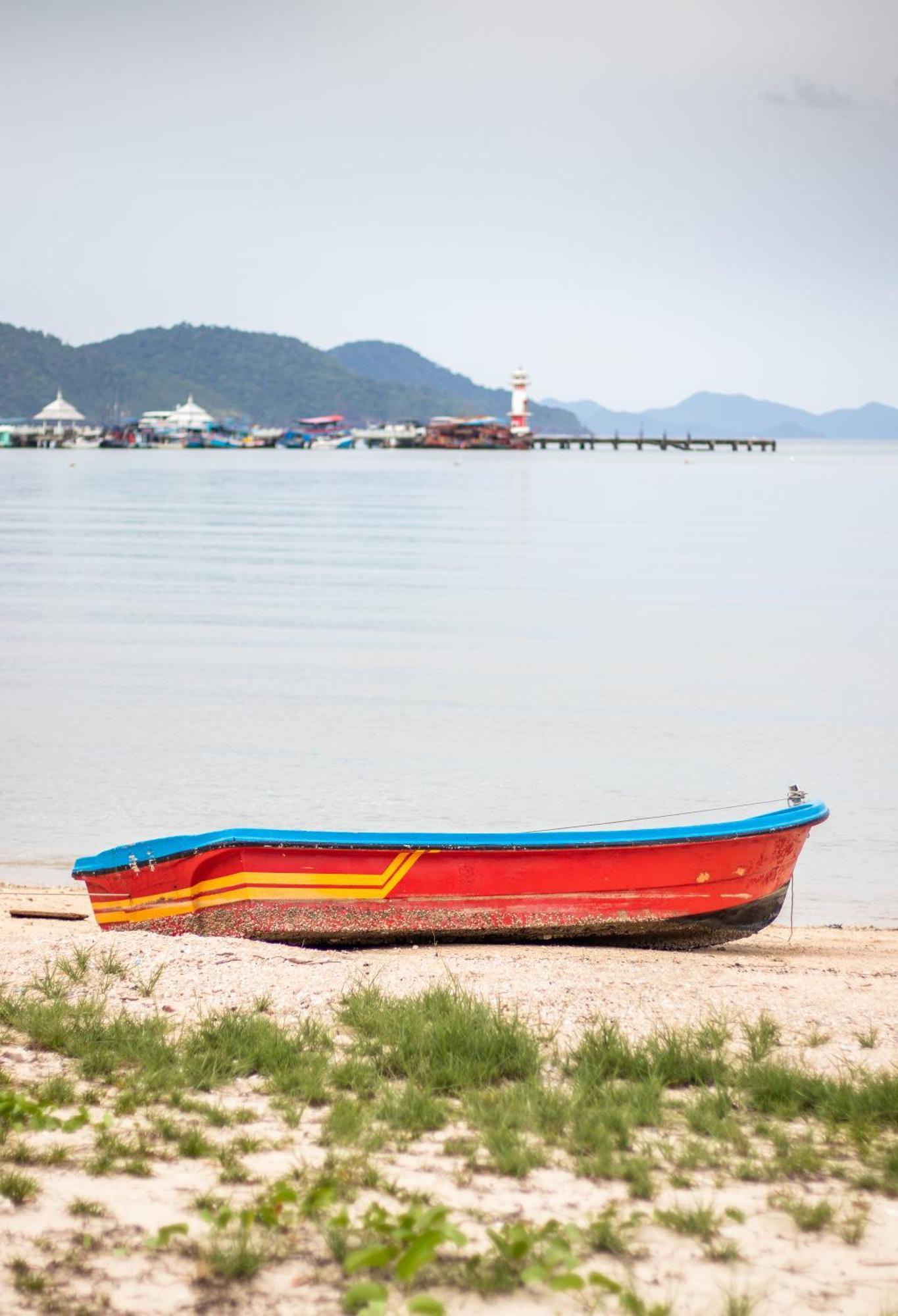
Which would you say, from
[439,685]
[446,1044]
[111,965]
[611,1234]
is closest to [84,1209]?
[611,1234]

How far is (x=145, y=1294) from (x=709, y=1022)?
3.12m

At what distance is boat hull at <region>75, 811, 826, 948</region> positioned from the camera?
336 inches

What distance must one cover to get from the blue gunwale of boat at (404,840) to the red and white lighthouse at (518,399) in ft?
580

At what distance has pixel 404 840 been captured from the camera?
27.9 feet

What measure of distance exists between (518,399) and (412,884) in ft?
617

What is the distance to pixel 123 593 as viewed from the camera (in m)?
34.0

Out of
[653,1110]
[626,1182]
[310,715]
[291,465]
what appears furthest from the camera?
[291,465]

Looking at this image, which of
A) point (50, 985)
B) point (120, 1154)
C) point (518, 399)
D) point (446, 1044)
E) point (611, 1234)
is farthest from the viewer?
point (518, 399)

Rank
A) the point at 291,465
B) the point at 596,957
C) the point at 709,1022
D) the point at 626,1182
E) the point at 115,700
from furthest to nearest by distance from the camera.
A: 1. the point at 291,465
2. the point at 115,700
3. the point at 596,957
4. the point at 709,1022
5. the point at 626,1182

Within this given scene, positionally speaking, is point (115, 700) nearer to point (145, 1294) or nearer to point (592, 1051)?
point (592, 1051)

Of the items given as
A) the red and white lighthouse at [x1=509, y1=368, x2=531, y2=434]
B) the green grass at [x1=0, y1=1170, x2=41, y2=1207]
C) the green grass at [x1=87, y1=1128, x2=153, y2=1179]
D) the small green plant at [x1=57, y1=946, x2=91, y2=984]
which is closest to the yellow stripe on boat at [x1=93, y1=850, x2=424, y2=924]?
the small green plant at [x1=57, y1=946, x2=91, y2=984]

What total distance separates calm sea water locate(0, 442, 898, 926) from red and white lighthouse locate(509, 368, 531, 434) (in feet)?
429

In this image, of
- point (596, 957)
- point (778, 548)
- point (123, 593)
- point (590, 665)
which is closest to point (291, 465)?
point (778, 548)

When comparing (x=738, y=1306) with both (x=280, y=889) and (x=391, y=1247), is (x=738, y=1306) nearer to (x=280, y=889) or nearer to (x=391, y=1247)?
(x=391, y=1247)
